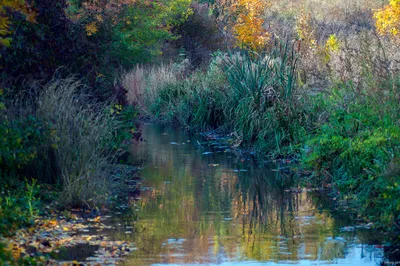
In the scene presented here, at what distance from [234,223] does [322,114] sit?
601 cm

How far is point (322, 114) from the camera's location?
1535 cm

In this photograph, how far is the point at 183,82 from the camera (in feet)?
88.2

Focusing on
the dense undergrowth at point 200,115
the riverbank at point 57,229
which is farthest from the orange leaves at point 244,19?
the riverbank at point 57,229

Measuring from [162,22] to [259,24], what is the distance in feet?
35.4

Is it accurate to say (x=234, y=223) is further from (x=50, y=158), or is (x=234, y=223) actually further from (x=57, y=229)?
(x=50, y=158)

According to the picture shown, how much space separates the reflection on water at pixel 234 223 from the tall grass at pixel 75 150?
836mm

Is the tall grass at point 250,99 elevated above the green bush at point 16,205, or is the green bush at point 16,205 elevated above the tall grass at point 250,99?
the tall grass at point 250,99

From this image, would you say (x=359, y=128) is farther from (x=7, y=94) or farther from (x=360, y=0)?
(x=360, y=0)

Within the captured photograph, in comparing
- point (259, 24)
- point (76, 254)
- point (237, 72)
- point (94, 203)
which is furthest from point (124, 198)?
point (259, 24)

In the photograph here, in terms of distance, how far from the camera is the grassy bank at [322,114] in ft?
35.8

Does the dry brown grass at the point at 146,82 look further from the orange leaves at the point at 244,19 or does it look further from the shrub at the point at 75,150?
the orange leaves at the point at 244,19

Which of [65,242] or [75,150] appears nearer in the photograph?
[65,242]

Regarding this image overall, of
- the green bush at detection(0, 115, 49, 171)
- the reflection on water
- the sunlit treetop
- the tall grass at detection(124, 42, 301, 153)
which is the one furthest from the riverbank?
the sunlit treetop

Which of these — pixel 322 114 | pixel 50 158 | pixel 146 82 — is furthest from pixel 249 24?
pixel 50 158
